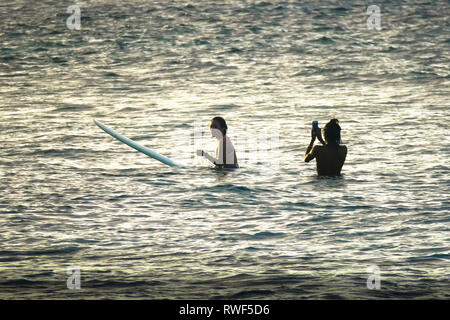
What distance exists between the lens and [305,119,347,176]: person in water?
1330 cm

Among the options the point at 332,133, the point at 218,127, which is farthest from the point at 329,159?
the point at 218,127

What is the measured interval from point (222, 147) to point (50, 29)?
24799 millimetres

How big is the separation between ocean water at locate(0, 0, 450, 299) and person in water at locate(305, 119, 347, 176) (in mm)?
318

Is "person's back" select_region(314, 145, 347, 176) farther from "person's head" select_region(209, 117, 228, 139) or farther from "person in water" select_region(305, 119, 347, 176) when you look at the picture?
"person's head" select_region(209, 117, 228, 139)

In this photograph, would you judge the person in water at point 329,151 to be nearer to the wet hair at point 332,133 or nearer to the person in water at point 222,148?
the wet hair at point 332,133

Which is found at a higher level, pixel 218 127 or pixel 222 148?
pixel 218 127

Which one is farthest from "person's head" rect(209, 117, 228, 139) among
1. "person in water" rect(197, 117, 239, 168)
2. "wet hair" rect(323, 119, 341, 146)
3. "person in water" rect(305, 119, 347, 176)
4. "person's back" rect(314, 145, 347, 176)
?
"wet hair" rect(323, 119, 341, 146)

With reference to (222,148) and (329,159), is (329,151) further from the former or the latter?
(222,148)

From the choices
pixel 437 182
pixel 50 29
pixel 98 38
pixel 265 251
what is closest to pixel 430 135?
pixel 437 182

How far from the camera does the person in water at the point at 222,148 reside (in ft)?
46.0

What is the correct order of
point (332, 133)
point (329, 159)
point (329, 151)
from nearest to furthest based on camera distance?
point (332, 133)
point (329, 151)
point (329, 159)

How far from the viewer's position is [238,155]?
682 inches

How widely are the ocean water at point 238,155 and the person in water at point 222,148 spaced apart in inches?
14.7

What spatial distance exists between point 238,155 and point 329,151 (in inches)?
154
